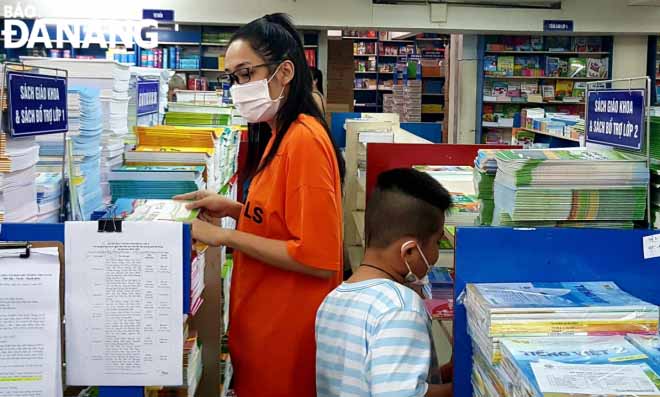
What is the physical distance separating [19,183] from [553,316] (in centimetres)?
129

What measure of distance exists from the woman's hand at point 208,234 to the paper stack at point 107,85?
1.03 m

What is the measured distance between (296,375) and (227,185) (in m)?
1.97

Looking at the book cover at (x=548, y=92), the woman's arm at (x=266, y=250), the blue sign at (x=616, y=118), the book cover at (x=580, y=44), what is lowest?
the woman's arm at (x=266, y=250)

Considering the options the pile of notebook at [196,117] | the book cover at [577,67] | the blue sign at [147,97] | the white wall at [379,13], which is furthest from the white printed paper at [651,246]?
the book cover at [577,67]

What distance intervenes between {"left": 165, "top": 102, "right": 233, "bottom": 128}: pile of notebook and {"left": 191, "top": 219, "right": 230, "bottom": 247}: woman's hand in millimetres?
2460

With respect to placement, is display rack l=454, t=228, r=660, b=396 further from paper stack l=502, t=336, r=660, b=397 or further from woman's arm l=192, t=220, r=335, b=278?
woman's arm l=192, t=220, r=335, b=278

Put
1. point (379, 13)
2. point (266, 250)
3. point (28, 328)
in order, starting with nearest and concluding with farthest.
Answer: point (28, 328)
point (266, 250)
point (379, 13)

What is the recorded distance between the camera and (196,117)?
425 cm

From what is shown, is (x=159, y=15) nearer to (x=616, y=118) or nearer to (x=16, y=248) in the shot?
(x=616, y=118)

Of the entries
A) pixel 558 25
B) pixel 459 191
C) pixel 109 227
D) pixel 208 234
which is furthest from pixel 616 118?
pixel 558 25

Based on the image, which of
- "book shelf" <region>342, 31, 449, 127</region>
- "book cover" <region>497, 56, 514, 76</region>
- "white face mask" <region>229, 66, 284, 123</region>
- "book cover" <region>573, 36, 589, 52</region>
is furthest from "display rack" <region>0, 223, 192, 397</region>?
"book shelf" <region>342, 31, 449, 127</region>

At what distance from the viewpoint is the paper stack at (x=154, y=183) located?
8.25 feet

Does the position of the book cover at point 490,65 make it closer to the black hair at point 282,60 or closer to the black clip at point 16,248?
the black hair at point 282,60

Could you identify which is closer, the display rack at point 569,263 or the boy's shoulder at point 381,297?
the boy's shoulder at point 381,297
